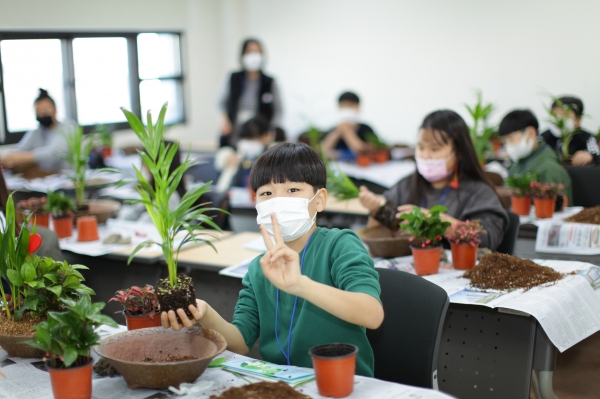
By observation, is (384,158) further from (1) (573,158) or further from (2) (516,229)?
(2) (516,229)

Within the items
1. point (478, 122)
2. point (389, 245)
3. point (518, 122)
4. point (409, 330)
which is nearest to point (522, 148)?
point (518, 122)

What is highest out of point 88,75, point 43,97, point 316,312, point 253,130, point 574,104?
point 88,75

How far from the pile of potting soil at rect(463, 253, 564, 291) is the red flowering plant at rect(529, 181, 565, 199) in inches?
43.7

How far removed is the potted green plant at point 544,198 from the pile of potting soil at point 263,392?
2354 millimetres

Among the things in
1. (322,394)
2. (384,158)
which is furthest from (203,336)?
(384,158)

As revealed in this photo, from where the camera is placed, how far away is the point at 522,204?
11.3 ft

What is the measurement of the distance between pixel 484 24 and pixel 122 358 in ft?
20.1

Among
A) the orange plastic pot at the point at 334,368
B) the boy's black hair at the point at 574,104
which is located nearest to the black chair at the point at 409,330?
the orange plastic pot at the point at 334,368

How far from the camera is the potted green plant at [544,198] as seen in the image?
10.9 feet

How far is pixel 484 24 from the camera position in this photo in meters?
6.77

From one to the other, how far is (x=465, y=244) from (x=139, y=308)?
1267 millimetres

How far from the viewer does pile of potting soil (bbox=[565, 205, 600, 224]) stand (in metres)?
3.15

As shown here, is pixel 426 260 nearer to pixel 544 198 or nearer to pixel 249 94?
pixel 544 198

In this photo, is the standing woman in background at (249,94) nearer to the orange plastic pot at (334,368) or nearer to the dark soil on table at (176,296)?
the dark soil on table at (176,296)
